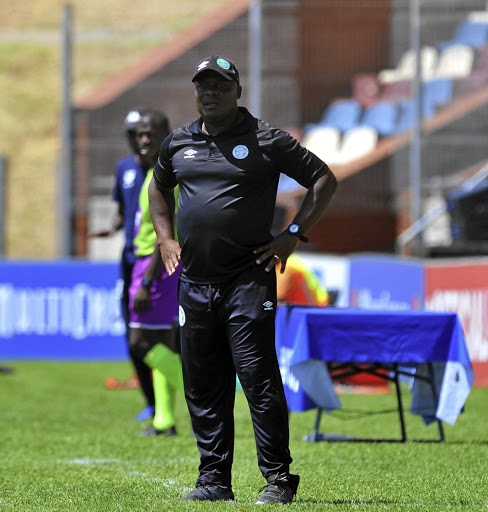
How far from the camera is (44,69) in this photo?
146 ft

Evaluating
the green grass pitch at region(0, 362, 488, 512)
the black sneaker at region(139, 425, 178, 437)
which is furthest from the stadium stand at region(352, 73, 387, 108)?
the black sneaker at region(139, 425, 178, 437)

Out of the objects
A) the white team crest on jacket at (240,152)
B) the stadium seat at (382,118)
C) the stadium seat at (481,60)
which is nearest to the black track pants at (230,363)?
the white team crest on jacket at (240,152)

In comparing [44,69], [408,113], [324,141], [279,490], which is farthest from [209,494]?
[44,69]

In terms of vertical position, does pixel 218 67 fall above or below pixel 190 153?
above

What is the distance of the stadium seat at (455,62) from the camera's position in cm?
1810

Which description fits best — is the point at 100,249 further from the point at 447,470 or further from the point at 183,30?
the point at 447,470

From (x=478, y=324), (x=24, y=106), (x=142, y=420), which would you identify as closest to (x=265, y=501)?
(x=142, y=420)

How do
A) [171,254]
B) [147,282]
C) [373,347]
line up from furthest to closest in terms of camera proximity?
[147,282], [373,347], [171,254]

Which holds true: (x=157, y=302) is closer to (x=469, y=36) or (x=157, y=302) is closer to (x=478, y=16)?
(x=469, y=36)

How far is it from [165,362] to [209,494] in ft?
11.2

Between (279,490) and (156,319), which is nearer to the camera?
(279,490)

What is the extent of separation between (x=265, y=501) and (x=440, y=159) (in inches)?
508

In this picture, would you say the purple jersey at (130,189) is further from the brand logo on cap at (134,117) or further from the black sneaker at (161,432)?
the black sneaker at (161,432)

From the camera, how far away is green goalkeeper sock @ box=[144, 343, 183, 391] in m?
9.13
